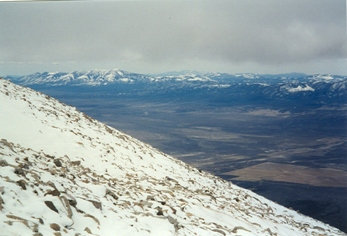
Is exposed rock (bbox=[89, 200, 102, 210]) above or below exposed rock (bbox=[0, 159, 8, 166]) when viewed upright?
below

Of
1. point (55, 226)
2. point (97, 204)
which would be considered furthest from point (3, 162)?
point (55, 226)

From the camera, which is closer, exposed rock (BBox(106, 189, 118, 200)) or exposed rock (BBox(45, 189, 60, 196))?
exposed rock (BBox(45, 189, 60, 196))

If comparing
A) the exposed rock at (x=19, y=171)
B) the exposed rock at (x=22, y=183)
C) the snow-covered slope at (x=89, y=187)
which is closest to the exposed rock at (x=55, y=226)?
the snow-covered slope at (x=89, y=187)

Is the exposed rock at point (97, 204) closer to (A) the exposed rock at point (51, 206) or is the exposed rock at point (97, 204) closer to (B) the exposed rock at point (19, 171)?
(A) the exposed rock at point (51, 206)

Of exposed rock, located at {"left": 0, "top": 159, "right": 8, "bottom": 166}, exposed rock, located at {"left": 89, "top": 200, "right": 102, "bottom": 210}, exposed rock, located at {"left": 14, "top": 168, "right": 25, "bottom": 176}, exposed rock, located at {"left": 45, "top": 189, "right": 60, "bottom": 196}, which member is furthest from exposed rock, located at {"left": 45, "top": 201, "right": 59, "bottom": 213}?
exposed rock, located at {"left": 0, "top": 159, "right": 8, "bottom": 166}

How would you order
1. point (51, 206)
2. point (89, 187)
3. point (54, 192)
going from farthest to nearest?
point (89, 187)
point (54, 192)
point (51, 206)

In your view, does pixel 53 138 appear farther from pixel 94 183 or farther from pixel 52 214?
pixel 52 214

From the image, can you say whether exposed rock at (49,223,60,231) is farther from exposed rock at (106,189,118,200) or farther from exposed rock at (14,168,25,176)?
exposed rock at (106,189,118,200)

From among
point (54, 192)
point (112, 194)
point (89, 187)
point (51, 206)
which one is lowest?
point (51, 206)

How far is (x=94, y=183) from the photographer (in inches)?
642

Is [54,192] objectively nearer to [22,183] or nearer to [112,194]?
[22,183]

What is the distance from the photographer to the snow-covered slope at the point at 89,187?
11.0 meters

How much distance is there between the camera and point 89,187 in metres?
15.3

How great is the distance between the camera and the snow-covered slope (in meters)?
11.0
